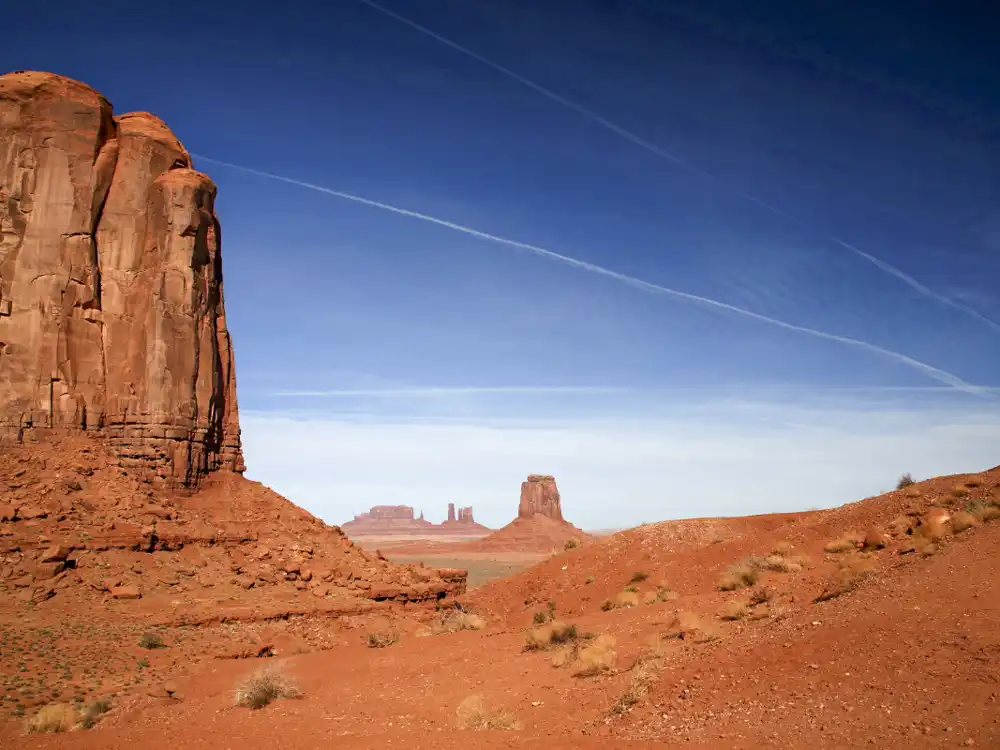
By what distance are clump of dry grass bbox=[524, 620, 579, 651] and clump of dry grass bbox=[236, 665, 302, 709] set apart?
6.26 metres

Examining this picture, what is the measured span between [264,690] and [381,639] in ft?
28.5

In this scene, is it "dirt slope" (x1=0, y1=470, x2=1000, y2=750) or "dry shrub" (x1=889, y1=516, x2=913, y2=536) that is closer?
"dirt slope" (x1=0, y1=470, x2=1000, y2=750)

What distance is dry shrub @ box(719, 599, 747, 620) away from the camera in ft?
52.7

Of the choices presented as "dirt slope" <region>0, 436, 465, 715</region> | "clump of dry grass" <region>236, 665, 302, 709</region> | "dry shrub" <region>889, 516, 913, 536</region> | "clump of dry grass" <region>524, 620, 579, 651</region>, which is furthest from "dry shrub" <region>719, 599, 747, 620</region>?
"dirt slope" <region>0, 436, 465, 715</region>

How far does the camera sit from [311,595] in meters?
25.1

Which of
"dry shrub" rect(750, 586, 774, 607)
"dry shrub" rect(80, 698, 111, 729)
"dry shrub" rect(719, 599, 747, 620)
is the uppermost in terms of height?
"dry shrub" rect(750, 586, 774, 607)

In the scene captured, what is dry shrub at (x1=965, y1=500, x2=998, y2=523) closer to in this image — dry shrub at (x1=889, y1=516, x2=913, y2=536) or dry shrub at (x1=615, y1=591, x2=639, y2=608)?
dry shrub at (x1=889, y1=516, x2=913, y2=536)

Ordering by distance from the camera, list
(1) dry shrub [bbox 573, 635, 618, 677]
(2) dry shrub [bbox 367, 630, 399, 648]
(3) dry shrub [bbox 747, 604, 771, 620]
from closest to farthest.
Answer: (1) dry shrub [bbox 573, 635, 618, 677], (3) dry shrub [bbox 747, 604, 771, 620], (2) dry shrub [bbox 367, 630, 399, 648]

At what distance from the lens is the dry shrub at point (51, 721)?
44.9 ft

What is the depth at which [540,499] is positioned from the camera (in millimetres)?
136375

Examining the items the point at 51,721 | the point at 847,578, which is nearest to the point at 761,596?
the point at 847,578

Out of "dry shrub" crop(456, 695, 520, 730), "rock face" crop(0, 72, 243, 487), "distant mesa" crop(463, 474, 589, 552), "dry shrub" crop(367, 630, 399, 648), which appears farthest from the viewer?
"distant mesa" crop(463, 474, 589, 552)

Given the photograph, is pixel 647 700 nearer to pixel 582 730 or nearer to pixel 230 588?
pixel 582 730

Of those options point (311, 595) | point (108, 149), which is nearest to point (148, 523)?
point (311, 595)
